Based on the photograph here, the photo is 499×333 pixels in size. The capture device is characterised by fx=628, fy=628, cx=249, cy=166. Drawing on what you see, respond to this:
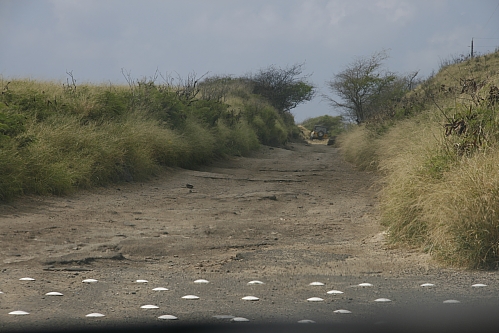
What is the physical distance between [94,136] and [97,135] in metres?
0.22

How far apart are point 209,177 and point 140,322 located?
10760mm

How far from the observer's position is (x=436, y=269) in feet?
17.5

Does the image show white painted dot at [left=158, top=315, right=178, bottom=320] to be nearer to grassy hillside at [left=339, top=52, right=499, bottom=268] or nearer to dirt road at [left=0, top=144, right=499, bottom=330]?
dirt road at [left=0, top=144, right=499, bottom=330]

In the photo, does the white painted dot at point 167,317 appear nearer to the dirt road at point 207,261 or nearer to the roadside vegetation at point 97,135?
the dirt road at point 207,261

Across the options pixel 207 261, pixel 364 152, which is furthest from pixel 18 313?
pixel 364 152

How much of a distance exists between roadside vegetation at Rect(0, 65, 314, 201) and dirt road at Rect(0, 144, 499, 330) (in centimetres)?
56

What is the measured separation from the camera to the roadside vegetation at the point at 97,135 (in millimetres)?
10148

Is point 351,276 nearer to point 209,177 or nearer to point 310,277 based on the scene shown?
point 310,277

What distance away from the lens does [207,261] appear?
595 cm

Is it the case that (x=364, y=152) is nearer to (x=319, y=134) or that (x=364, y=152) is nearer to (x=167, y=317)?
(x=167, y=317)

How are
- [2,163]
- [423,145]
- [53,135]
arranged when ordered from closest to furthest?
[423,145]
[2,163]
[53,135]

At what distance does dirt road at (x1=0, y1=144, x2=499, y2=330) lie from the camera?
398 centimetres

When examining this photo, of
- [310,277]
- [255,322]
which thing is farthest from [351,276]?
[255,322]

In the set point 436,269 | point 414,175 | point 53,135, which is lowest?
point 436,269
